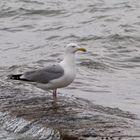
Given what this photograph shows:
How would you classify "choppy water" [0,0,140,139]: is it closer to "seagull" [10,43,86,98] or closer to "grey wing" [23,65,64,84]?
"seagull" [10,43,86,98]

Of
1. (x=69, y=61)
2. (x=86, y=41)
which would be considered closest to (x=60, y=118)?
(x=69, y=61)

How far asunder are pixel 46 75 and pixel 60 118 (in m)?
1.12

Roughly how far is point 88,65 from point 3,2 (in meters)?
7.74

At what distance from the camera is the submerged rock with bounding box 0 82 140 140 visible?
276 inches

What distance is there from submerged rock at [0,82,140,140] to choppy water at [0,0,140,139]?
2.46ft

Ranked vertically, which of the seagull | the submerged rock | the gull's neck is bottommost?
the submerged rock

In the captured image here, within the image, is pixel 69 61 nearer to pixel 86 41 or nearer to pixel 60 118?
pixel 60 118

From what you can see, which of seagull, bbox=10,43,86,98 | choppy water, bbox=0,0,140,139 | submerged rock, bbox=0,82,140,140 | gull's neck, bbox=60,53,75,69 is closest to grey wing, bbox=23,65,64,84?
seagull, bbox=10,43,86,98

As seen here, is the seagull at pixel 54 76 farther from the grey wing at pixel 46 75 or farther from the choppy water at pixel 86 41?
the choppy water at pixel 86 41

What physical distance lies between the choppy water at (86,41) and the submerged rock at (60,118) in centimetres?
75

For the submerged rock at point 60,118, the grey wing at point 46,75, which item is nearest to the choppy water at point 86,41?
the submerged rock at point 60,118

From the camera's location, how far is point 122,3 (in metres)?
17.7

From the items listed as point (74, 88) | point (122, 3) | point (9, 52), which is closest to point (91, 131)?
point (74, 88)

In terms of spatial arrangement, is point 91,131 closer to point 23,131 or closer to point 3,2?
point 23,131
